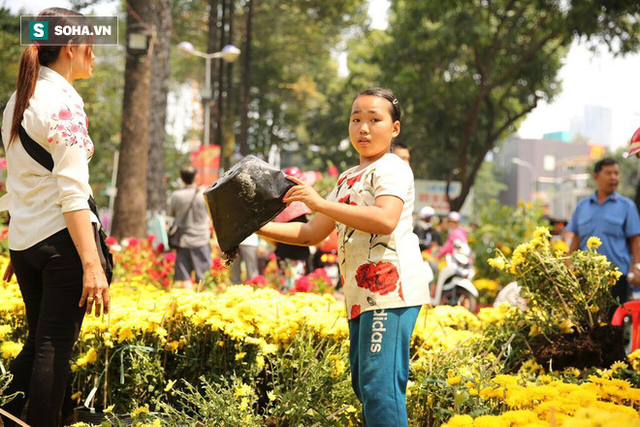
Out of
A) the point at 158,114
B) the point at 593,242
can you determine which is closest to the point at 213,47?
the point at 158,114

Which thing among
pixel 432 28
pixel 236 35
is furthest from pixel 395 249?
pixel 236 35

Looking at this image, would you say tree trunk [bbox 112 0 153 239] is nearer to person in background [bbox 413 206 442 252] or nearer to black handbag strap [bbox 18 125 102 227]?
person in background [bbox 413 206 442 252]

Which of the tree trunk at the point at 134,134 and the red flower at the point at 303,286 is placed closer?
the red flower at the point at 303,286

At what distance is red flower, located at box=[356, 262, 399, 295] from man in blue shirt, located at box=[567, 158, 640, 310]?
3797mm

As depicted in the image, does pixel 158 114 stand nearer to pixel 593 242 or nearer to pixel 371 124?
pixel 593 242

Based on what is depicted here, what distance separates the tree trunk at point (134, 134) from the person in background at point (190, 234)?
5.96 ft

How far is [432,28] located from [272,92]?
15.1m

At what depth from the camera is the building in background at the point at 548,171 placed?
99000 mm

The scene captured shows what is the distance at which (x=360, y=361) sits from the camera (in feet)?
8.55

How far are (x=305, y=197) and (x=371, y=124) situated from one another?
0.42 meters

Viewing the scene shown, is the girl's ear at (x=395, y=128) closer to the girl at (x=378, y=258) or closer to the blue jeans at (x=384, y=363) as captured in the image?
the girl at (x=378, y=258)

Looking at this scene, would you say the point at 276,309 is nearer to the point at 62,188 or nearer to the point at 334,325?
the point at 334,325

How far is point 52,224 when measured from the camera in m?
2.83

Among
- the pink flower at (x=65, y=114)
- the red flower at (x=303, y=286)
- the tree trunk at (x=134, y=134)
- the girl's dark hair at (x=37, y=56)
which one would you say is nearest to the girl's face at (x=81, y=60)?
the girl's dark hair at (x=37, y=56)
